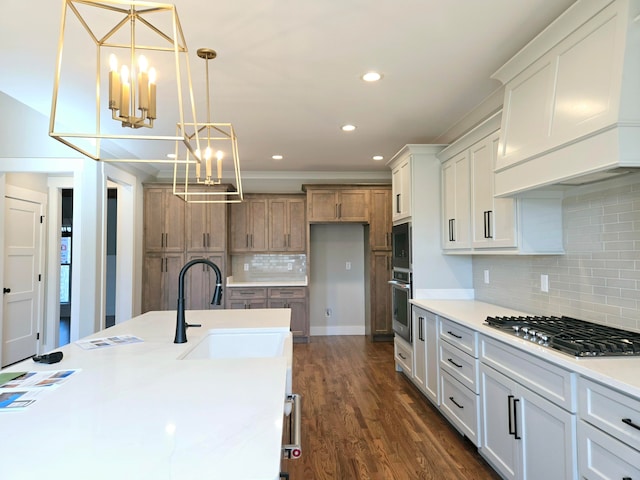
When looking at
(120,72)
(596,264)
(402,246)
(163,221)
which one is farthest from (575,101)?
(163,221)

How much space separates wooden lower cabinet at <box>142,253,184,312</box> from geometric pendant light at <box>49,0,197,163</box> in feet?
5.36

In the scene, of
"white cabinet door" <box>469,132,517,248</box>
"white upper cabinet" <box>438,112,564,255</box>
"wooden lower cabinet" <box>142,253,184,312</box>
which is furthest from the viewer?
"wooden lower cabinet" <box>142,253,184,312</box>

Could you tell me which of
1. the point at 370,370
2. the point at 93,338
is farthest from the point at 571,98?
the point at 370,370

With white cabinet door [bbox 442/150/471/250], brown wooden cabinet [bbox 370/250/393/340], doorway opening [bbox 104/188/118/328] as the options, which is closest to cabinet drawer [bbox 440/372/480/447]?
white cabinet door [bbox 442/150/471/250]

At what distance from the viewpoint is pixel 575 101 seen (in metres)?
1.85

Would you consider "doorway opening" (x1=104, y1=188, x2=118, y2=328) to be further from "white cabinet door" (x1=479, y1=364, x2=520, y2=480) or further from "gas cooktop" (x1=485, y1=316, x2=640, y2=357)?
"gas cooktop" (x1=485, y1=316, x2=640, y2=357)

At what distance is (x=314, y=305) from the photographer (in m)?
6.25

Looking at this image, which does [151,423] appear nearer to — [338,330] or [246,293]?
[246,293]

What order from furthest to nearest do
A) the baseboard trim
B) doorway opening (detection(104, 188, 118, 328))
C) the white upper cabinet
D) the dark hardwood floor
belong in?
1. doorway opening (detection(104, 188, 118, 328))
2. the baseboard trim
3. the white upper cabinet
4. the dark hardwood floor

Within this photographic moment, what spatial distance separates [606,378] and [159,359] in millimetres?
1721

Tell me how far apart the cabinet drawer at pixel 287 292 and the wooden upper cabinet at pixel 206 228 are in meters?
0.95

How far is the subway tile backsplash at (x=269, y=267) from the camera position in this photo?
241 inches

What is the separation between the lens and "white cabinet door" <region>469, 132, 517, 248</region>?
2648 millimetres

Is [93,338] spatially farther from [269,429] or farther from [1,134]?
[1,134]
